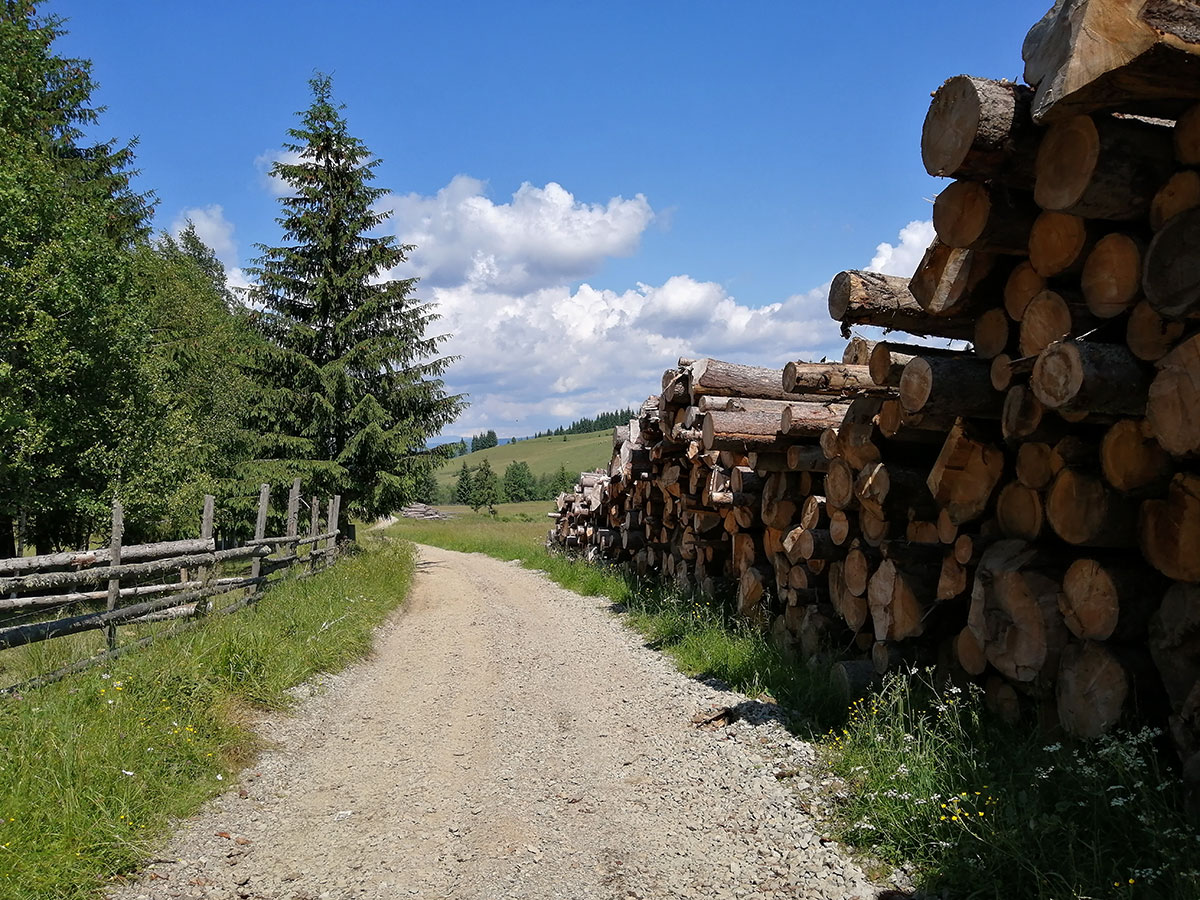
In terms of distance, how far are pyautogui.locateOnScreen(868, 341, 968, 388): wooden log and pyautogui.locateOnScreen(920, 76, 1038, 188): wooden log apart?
149cm

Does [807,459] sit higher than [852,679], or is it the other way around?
[807,459]

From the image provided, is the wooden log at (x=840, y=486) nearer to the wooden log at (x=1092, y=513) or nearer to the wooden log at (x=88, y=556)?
the wooden log at (x=1092, y=513)

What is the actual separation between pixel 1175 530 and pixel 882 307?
2.27 meters

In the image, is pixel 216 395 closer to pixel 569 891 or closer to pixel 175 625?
pixel 175 625

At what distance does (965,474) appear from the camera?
4.66 m

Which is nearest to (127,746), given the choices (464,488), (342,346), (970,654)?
(970,654)

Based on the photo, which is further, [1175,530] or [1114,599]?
[1114,599]

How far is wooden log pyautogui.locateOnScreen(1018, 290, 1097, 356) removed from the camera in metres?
3.75

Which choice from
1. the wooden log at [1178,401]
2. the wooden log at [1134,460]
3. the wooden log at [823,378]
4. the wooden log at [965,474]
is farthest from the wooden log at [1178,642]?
the wooden log at [823,378]

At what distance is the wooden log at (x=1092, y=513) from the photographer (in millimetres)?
3633

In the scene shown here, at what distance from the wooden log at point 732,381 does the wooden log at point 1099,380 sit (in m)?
5.41

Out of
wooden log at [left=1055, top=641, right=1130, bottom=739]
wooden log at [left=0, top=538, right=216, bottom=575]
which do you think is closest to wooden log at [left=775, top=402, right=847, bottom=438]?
wooden log at [left=1055, top=641, right=1130, bottom=739]

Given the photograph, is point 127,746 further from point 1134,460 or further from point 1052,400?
point 1134,460

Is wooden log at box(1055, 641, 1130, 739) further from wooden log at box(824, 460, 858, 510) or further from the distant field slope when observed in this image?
the distant field slope
